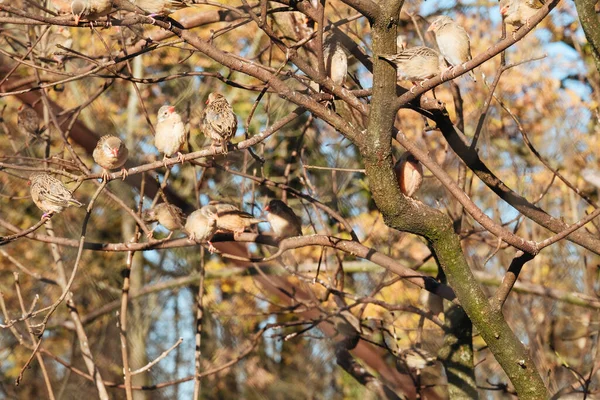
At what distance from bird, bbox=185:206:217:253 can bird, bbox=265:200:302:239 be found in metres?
0.42

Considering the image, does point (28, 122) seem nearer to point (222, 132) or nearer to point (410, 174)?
point (222, 132)

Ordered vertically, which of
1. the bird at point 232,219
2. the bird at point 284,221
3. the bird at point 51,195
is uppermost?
the bird at point 284,221

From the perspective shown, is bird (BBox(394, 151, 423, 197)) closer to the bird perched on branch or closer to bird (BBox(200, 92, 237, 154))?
→ bird (BBox(200, 92, 237, 154))

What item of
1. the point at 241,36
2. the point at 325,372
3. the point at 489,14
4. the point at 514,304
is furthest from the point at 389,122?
the point at 325,372

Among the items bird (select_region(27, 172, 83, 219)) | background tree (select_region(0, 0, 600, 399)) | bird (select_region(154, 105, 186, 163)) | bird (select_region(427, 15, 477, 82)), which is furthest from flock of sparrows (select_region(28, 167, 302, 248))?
bird (select_region(427, 15, 477, 82))

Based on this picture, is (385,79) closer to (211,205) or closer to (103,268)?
(211,205)

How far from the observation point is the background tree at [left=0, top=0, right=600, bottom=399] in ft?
8.66

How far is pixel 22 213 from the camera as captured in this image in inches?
358

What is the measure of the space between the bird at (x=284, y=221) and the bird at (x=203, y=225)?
0.42m

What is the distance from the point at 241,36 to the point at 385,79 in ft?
19.6

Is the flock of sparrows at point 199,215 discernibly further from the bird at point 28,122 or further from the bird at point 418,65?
the bird at point 418,65

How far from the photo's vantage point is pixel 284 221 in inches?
154

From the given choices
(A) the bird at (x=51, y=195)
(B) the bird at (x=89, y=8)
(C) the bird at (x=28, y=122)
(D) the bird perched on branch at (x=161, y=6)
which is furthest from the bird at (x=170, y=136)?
(B) the bird at (x=89, y=8)

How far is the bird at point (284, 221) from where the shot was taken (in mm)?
3906
